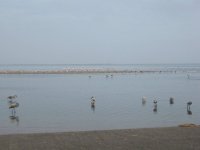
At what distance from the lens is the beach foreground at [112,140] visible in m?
12.5

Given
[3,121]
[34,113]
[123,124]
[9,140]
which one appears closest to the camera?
[9,140]

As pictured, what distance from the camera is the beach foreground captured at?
41.1 feet

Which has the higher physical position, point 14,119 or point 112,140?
point 112,140

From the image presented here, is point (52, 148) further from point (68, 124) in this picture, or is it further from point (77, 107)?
point (77, 107)

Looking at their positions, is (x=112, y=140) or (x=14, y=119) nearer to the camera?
(x=112, y=140)

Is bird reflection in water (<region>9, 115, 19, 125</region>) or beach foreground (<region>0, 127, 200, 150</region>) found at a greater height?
beach foreground (<region>0, 127, 200, 150</region>)

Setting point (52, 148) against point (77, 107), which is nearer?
point (52, 148)

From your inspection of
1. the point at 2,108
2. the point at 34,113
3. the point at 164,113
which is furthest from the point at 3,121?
the point at 164,113

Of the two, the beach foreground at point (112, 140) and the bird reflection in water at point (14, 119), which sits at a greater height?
the beach foreground at point (112, 140)

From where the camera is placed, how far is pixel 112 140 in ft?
44.4

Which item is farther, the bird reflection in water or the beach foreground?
the bird reflection in water

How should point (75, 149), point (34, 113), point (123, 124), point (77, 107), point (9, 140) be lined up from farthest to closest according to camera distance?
point (77, 107) < point (34, 113) < point (123, 124) < point (9, 140) < point (75, 149)

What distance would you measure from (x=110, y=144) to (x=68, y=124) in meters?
12.0

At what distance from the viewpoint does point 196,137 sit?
13.9 m
